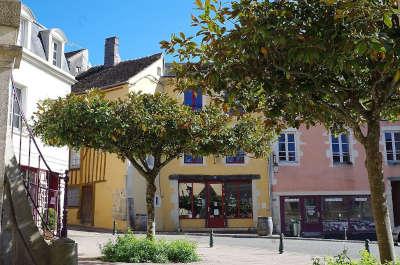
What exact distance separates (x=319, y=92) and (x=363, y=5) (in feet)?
4.37

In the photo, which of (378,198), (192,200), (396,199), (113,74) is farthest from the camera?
(113,74)

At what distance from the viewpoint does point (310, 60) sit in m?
4.48

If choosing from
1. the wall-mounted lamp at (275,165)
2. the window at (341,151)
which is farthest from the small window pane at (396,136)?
the wall-mounted lamp at (275,165)

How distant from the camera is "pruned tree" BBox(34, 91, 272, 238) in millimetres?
10250

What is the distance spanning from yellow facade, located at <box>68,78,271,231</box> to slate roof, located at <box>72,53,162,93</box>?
97 cm

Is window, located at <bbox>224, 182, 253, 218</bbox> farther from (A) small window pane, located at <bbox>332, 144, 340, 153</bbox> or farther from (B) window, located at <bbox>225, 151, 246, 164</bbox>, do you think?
(A) small window pane, located at <bbox>332, 144, 340, 153</bbox>

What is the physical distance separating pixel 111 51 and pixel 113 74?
3277mm

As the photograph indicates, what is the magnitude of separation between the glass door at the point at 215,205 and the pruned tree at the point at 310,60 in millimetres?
19850

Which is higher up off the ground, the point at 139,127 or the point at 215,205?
the point at 139,127

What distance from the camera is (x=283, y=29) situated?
15.8ft

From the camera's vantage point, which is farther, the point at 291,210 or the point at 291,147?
the point at 291,147

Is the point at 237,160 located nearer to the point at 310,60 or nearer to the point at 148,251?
the point at 148,251

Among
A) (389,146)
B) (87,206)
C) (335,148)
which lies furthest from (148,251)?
(389,146)

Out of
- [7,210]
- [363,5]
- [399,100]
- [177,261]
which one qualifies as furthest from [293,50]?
[177,261]
